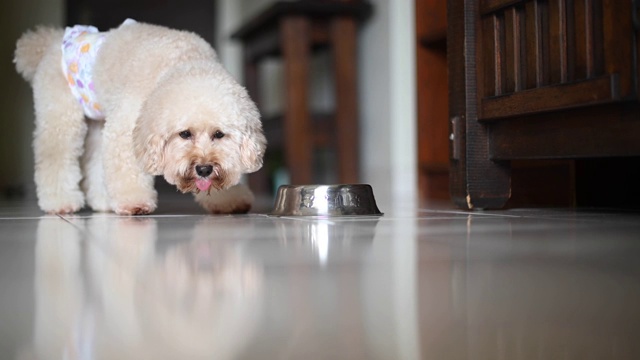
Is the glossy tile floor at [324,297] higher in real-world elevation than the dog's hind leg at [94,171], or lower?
lower

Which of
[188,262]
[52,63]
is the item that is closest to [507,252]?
[188,262]

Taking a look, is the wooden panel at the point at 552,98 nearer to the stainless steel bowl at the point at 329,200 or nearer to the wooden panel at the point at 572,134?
the wooden panel at the point at 572,134

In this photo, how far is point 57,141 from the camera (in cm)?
243

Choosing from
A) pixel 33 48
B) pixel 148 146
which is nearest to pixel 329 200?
pixel 148 146

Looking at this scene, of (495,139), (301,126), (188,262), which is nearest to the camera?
(188,262)

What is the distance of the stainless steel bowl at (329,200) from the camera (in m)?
2.01

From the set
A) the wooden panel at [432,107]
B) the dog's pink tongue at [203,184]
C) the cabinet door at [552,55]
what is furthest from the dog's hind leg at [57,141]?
the wooden panel at [432,107]

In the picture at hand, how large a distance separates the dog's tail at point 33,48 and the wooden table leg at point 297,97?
1779mm

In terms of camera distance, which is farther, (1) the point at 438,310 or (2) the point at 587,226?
(2) the point at 587,226

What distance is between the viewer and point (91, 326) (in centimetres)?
63

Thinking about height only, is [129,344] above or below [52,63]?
below

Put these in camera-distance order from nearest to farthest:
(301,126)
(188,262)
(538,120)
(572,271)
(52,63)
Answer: (572,271) < (188,262) < (538,120) < (52,63) < (301,126)

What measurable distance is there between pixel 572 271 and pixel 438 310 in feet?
0.95

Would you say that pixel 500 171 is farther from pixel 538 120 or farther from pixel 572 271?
pixel 572 271
